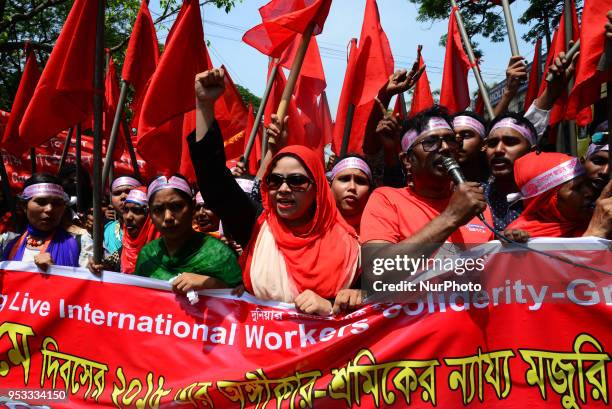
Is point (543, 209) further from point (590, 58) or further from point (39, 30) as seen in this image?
point (39, 30)

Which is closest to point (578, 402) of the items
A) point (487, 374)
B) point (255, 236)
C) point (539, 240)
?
point (487, 374)

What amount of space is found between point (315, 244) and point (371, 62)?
258 cm

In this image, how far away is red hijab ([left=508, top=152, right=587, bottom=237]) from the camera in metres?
2.58

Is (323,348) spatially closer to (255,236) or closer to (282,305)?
(282,305)

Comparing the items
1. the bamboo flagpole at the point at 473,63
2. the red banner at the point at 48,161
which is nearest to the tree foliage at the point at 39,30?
the red banner at the point at 48,161

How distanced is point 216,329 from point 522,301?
131 centimetres

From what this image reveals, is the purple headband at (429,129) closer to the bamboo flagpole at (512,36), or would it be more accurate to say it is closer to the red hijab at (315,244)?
the red hijab at (315,244)

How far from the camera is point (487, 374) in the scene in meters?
2.20

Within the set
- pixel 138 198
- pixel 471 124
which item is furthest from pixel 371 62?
pixel 138 198

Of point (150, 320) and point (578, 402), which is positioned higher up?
point (150, 320)

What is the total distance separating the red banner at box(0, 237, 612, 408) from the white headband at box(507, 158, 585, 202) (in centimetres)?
49

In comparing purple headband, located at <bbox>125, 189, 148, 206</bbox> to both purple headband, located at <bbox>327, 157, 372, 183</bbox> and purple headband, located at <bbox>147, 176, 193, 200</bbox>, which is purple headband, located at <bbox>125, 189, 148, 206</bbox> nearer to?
purple headband, located at <bbox>147, 176, 193, 200</bbox>

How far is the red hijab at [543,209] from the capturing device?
2.58 metres

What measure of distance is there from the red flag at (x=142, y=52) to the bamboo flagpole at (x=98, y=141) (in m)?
1.59
